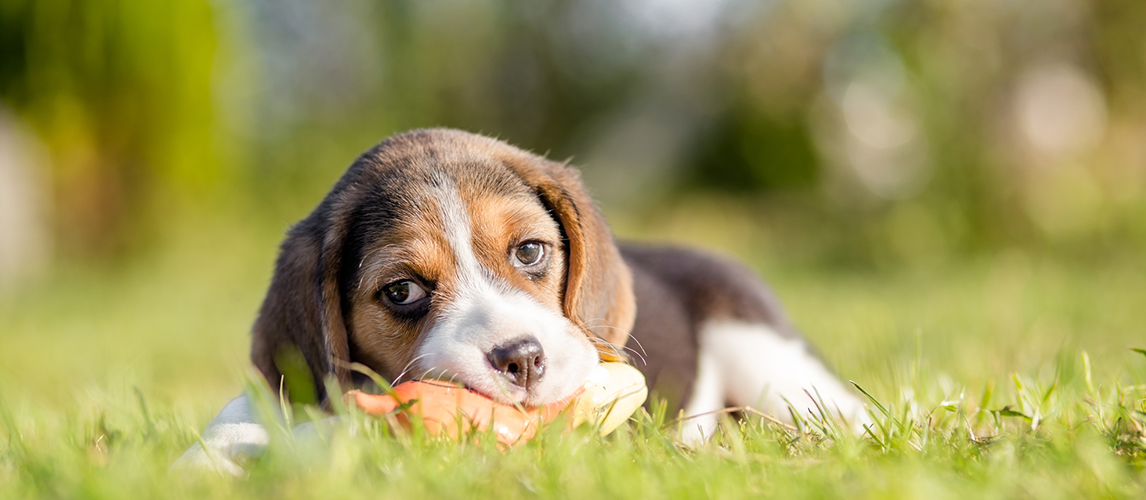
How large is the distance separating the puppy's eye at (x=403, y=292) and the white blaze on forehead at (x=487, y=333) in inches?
6.4

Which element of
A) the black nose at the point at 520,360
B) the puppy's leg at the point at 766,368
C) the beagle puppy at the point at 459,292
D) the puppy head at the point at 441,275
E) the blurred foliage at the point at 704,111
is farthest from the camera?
the blurred foliage at the point at 704,111

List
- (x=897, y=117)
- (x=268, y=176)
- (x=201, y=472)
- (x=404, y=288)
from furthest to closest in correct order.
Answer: (x=268, y=176) → (x=897, y=117) → (x=404, y=288) → (x=201, y=472)

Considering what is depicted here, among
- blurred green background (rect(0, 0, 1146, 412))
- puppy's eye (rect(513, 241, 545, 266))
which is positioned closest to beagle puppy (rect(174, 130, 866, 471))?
puppy's eye (rect(513, 241, 545, 266))

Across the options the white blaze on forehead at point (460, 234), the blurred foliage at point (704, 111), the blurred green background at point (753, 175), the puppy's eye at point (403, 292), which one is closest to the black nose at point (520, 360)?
the white blaze on forehead at point (460, 234)

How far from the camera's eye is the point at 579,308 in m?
3.16

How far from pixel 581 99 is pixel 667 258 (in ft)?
51.7

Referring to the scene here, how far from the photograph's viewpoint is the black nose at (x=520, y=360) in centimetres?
258

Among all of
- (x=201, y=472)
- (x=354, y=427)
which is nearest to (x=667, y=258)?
(x=354, y=427)

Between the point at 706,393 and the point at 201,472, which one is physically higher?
the point at 201,472

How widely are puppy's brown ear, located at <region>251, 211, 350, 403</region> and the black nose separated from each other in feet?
2.24

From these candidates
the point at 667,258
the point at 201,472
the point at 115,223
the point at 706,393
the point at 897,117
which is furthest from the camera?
the point at 115,223

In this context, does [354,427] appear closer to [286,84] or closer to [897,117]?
[897,117]

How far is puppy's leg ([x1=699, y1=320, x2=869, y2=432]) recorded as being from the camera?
3.78m

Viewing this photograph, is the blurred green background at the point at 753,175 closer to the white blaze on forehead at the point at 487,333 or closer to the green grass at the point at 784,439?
the green grass at the point at 784,439
